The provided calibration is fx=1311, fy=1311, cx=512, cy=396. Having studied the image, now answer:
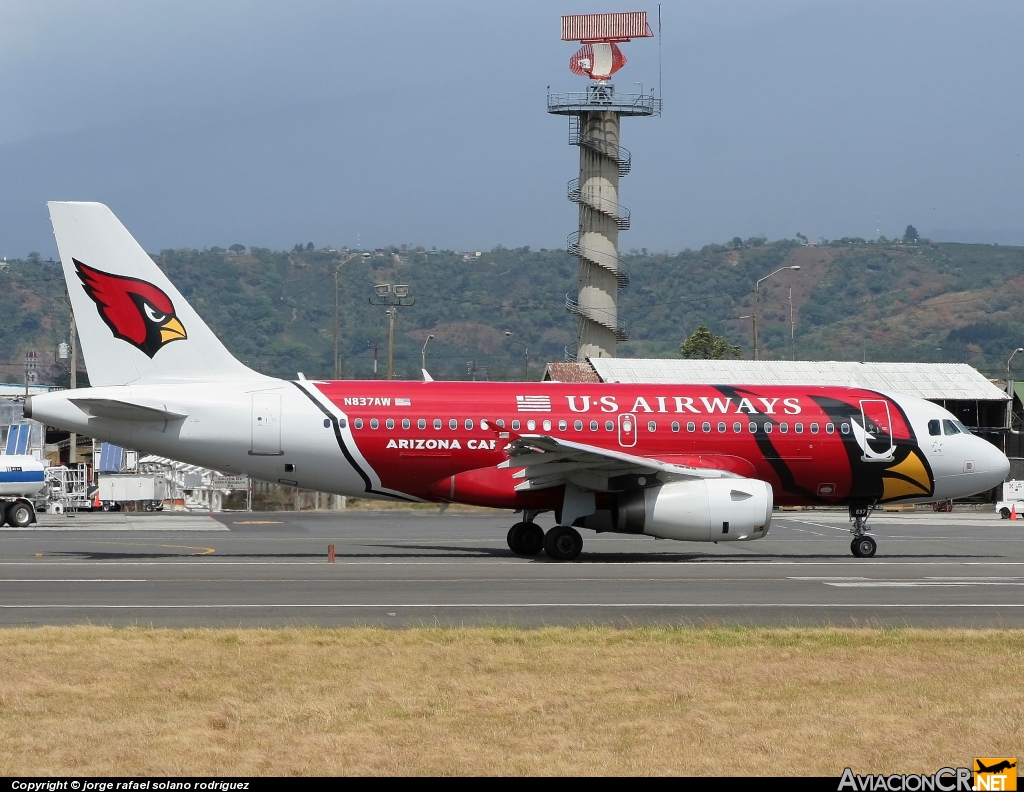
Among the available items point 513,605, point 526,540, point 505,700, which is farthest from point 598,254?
point 505,700

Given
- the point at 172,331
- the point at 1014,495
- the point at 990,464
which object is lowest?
the point at 1014,495

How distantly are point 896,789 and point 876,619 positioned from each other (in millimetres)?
9939

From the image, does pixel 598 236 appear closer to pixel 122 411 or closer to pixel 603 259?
pixel 603 259

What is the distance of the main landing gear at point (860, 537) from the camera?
2995cm

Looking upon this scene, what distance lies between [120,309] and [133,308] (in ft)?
0.89

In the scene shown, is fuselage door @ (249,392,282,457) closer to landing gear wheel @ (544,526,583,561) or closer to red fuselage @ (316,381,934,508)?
red fuselage @ (316,381,934,508)

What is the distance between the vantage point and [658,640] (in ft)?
53.3

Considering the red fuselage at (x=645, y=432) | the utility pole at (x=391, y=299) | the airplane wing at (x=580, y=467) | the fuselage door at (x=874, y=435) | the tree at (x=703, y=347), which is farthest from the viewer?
the tree at (x=703, y=347)

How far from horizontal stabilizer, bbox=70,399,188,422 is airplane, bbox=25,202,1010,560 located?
39 mm

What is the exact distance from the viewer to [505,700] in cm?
1246

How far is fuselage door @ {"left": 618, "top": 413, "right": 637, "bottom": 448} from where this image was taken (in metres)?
29.2

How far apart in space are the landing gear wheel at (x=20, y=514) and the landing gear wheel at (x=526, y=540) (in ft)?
58.5

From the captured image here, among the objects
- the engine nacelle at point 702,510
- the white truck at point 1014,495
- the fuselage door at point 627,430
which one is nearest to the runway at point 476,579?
the engine nacelle at point 702,510

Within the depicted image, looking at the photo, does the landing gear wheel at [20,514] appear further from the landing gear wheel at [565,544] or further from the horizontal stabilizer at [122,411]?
the landing gear wheel at [565,544]
